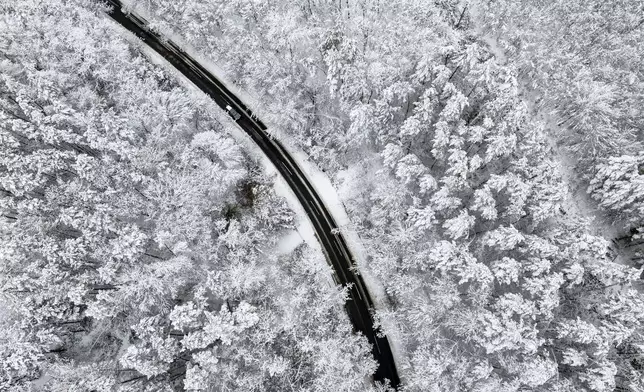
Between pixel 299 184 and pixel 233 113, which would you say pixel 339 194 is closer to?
pixel 299 184

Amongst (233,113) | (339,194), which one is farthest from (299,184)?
(233,113)

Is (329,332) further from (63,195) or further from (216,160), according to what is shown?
(63,195)

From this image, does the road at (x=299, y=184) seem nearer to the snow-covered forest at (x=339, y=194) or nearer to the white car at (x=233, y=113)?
the white car at (x=233, y=113)

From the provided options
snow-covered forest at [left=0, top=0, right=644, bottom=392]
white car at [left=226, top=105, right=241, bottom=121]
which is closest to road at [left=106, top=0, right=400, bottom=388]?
white car at [left=226, top=105, right=241, bottom=121]

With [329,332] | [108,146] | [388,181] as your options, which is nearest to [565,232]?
[388,181]

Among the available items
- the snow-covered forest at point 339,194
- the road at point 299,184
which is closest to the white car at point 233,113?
the road at point 299,184
